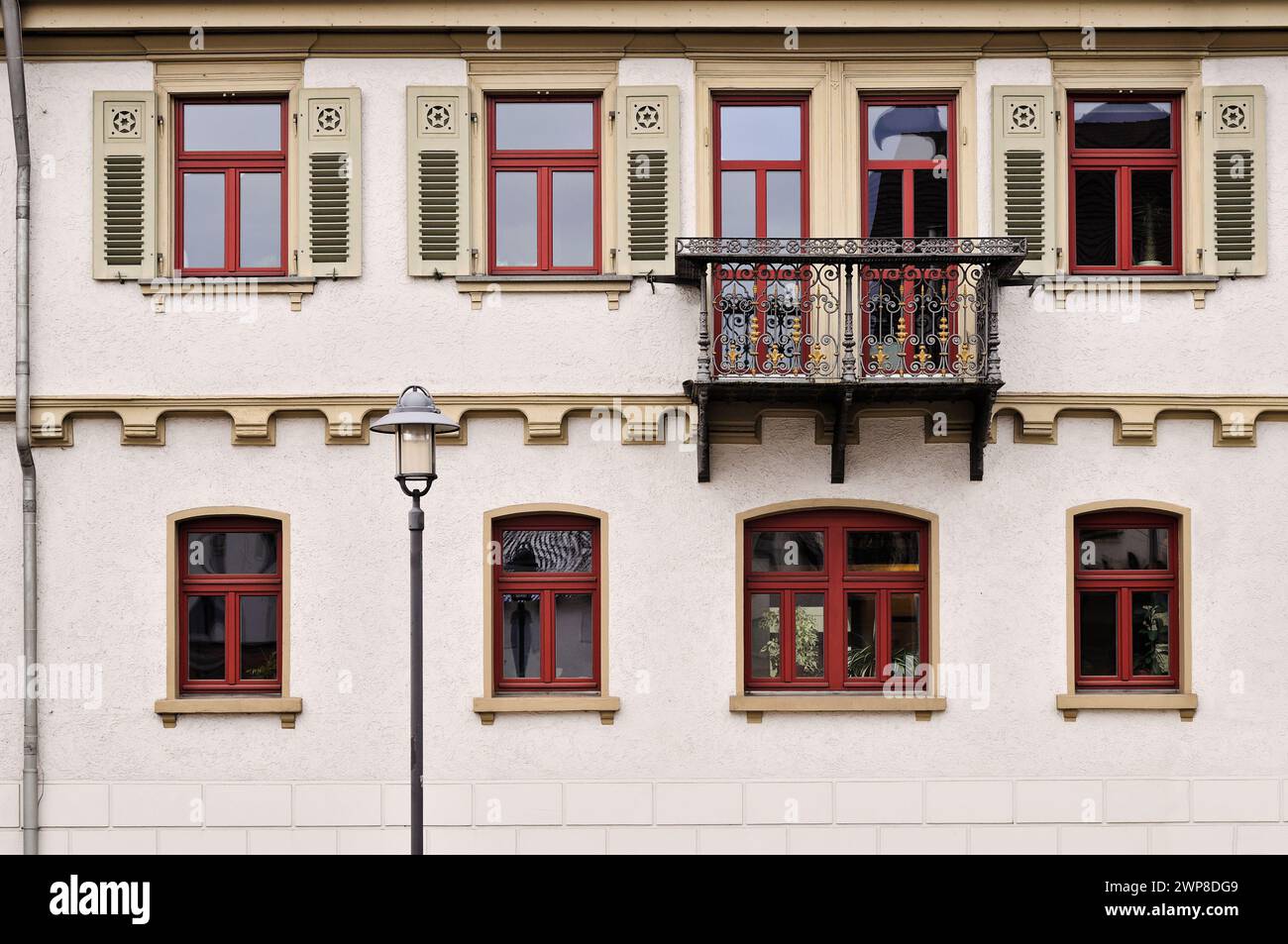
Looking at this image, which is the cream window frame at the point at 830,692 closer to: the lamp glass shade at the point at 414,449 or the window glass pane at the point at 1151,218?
the window glass pane at the point at 1151,218

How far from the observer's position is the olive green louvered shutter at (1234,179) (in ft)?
33.5

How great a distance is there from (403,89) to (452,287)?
1.70m

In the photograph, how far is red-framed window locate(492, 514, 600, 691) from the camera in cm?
1034

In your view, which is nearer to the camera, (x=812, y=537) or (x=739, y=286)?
(x=739, y=286)

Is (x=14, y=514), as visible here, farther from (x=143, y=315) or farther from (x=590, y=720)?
(x=590, y=720)

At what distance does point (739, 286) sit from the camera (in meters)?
9.78

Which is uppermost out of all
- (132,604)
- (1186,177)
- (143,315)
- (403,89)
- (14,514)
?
(403,89)

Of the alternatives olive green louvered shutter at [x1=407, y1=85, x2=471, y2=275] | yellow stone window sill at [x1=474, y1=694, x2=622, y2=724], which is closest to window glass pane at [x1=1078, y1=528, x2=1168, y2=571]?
yellow stone window sill at [x1=474, y1=694, x2=622, y2=724]

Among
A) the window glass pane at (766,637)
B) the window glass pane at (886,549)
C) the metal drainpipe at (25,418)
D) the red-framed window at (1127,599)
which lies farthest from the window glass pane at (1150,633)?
the metal drainpipe at (25,418)

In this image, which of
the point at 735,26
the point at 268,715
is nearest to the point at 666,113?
the point at 735,26

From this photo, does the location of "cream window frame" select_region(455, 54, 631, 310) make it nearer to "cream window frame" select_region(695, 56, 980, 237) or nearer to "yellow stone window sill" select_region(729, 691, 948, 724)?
"cream window frame" select_region(695, 56, 980, 237)

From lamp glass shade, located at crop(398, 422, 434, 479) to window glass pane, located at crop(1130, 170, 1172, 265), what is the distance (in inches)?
245

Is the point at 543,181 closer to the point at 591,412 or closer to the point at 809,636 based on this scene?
the point at 591,412

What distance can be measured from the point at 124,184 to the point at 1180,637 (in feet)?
31.0
